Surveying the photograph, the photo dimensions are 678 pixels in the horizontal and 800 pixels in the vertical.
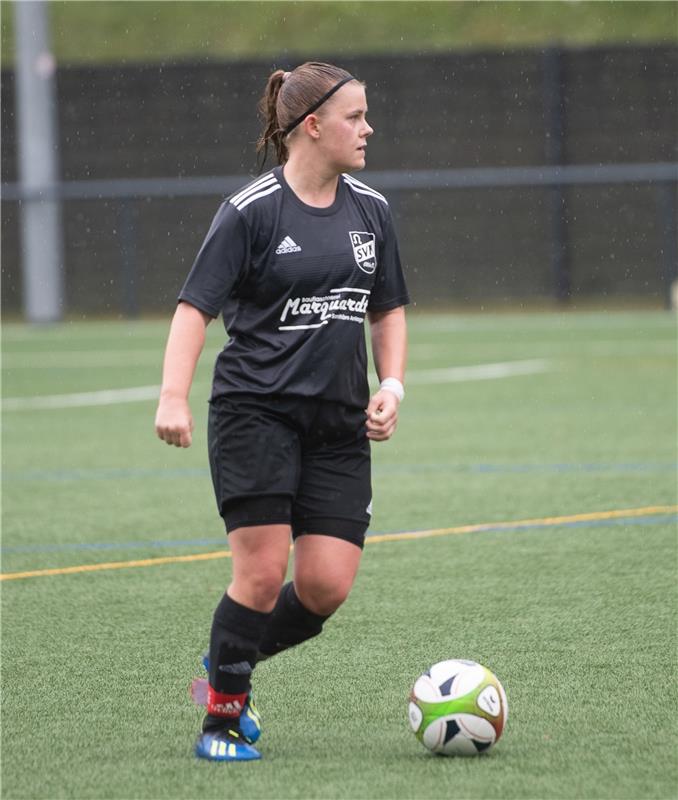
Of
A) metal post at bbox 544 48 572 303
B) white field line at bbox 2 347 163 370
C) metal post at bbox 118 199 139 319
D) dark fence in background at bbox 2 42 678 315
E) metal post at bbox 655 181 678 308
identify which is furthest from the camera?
metal post at bbox 118 199 139 319

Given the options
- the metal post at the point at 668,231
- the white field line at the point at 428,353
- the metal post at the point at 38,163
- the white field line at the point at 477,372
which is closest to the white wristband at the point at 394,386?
the white field line at the point at 477,372

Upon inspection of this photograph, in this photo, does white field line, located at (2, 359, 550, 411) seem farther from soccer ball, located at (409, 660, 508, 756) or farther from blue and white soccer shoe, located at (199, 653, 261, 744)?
soccer ball, located at (409, 660, 508, 756)

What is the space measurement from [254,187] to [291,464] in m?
0.76

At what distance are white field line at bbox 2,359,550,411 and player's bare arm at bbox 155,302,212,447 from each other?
9504 millimetres

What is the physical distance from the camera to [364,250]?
4.36 meters

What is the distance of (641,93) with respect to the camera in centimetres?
2608

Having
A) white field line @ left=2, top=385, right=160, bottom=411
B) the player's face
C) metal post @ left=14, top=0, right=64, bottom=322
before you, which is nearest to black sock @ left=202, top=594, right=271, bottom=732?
the player's face

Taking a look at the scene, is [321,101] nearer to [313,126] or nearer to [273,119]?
[313,126]

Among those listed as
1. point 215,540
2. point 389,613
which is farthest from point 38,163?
point 389,613

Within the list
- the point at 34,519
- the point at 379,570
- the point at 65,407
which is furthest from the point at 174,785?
the point at 65,407

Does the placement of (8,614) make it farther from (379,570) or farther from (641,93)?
(641,93)

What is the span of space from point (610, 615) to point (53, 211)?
20154 mm

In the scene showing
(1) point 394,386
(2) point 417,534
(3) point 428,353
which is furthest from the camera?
(3) point 428,353

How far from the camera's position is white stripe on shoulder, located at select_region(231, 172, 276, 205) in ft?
13.9
